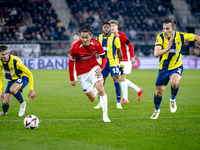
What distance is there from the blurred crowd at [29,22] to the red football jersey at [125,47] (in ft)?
54.4

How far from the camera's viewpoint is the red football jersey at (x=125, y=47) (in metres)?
8.55

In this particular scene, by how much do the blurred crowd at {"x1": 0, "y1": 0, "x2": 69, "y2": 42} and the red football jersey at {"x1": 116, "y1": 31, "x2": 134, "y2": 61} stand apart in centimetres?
1657

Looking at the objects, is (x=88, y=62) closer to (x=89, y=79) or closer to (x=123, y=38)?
(x=89, y=79)

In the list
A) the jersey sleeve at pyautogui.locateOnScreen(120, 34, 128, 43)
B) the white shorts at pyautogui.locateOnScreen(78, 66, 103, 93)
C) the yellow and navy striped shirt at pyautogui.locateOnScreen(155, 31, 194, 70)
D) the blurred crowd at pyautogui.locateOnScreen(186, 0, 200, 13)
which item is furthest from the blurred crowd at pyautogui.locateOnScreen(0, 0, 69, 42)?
the yellow and navy striped shirt at pyautogui.locateOnScreen(155, 31, 194, 70)

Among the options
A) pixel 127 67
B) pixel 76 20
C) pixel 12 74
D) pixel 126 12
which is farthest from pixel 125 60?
pixel 126 12

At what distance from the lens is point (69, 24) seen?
26.7 metres

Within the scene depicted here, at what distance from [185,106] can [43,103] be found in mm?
4081

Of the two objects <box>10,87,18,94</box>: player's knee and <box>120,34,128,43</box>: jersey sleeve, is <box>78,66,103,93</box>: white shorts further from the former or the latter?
<box>120,34,128,43</box>: jersey sleeve

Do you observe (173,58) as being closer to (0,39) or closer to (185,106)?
(185,106)

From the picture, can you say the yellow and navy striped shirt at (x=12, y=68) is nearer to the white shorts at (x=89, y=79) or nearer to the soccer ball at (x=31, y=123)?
the white shorts at (x=89, y=79)

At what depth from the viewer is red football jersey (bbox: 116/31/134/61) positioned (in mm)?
8547

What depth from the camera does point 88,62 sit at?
608 cm

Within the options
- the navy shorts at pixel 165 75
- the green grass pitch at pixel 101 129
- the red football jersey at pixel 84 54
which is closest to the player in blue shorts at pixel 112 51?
the green grass pitch at pixel 101 129

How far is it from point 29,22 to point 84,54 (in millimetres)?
22161
